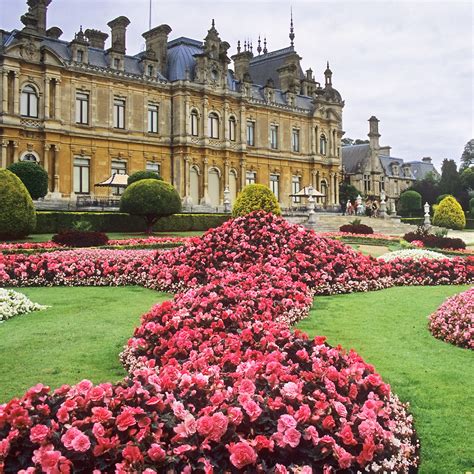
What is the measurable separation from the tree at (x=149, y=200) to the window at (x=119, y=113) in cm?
1465

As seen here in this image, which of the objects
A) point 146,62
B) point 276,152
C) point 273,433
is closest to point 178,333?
point 273,433

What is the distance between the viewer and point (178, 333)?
5.82m

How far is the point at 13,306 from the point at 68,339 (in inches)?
87.6

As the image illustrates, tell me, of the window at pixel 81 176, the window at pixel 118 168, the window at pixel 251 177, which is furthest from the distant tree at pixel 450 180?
the window at pixel 81 176

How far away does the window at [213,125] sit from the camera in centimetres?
4438

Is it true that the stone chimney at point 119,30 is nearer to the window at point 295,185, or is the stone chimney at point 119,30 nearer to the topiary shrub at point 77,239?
the window at point 295,185

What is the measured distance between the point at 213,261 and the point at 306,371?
6.83m

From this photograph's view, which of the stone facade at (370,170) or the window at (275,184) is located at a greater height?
the stone facade at (370,170)

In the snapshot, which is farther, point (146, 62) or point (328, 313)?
Answer: point (146, 62)

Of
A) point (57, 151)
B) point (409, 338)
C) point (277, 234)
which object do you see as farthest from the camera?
point (57, 151)

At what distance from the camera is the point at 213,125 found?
44750mm

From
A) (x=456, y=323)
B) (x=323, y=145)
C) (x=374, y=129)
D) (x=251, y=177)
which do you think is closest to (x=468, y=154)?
(x=374, y=129)

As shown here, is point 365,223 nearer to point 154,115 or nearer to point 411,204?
point 154,115

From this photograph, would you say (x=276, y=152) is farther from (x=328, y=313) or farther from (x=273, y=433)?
(x=273, y=433)
